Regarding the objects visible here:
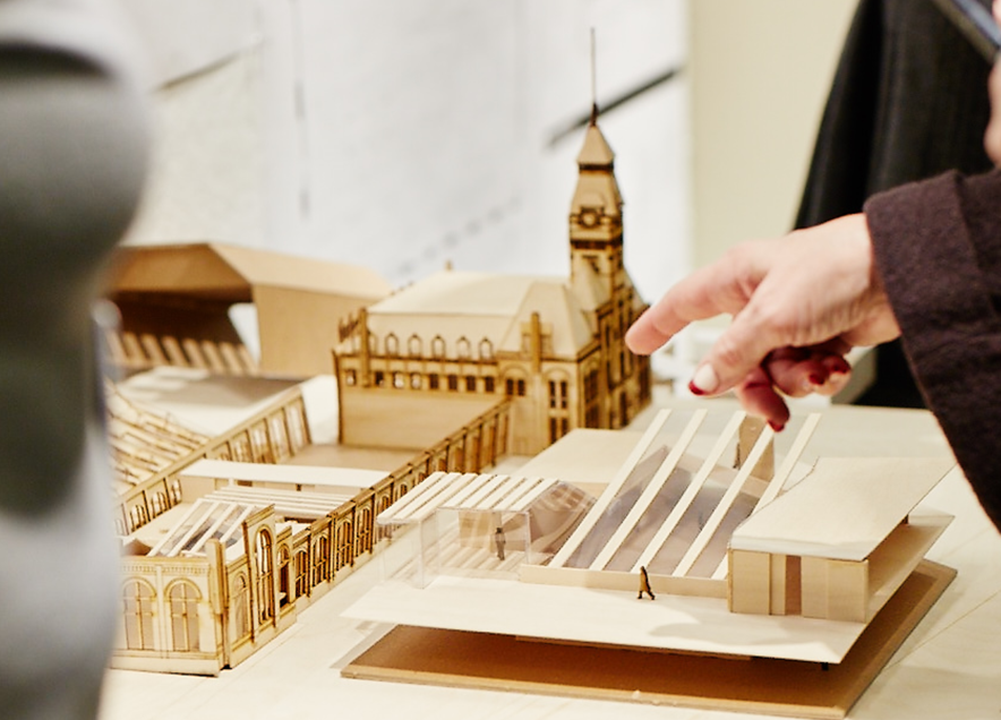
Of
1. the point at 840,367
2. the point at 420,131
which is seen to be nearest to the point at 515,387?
the point at 840,367

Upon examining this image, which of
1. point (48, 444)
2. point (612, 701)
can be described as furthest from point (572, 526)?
point (48, 444)

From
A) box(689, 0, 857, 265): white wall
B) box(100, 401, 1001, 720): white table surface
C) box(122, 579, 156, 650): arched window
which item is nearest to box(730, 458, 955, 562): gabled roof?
box(100, 401, 1001, 720): white table surface

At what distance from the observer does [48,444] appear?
1.60 feet

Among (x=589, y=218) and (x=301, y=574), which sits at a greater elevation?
(x=589, y=218)

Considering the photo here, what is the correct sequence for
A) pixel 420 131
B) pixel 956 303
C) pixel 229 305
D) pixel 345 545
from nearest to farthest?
pixel 956 303, pixel 345 545, pixel 229 305, pixel 420 131

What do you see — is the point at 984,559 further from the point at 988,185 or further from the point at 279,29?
the point at 279,29

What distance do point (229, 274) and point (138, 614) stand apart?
1.03 meters

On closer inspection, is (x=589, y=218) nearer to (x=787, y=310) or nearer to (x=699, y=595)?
(x=699, y=595)

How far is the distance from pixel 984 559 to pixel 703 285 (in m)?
0.54

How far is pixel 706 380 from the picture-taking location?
99cm

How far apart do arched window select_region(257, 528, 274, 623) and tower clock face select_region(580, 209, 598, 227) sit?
0.83m

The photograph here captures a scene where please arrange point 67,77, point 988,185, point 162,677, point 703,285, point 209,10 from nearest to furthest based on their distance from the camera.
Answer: point 67,77, point 988,185, point 703,285, point 162,677, point 209,10

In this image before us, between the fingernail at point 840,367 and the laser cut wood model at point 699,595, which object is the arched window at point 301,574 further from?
the fingernail at point 840,367

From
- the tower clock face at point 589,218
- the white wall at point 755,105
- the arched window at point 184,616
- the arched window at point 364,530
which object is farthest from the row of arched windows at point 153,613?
the white wall at point 755,105
